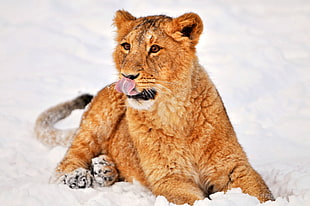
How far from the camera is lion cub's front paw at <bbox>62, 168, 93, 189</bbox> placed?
15.4 ft

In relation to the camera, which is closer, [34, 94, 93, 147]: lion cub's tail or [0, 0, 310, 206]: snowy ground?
[0, 0, 310, 206]: snowy ground

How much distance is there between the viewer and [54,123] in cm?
648

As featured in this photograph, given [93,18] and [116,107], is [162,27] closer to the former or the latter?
[116,107]

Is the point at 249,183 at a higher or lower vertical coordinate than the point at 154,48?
lower

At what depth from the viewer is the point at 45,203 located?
12.7 feet

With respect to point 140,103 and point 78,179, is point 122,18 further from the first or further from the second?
point 78,179

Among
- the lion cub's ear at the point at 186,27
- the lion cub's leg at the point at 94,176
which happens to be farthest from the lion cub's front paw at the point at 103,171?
the lion cub's ear at the point at 186,27

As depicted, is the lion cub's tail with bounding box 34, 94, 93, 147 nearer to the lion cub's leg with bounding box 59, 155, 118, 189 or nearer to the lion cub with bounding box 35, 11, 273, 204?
the lion cub's leg with bounding box 59, 155, 118, 189

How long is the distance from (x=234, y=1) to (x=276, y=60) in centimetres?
425

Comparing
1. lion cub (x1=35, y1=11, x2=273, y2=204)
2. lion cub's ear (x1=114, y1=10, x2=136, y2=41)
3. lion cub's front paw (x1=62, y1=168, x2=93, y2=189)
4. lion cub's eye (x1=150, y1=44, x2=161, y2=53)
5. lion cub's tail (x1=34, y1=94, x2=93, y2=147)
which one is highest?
lion cub's ear (x1=114, y1=10, x2=136, y2=41)

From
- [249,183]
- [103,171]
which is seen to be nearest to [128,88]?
[103,171]

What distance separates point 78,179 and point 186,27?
1796 millimetres

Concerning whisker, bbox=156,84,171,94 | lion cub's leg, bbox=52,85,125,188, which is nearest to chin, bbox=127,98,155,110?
whisker, bbox=156,84,171,94

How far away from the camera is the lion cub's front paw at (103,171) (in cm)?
480
